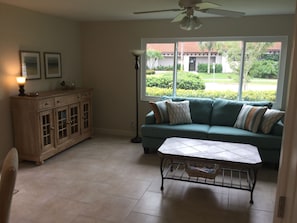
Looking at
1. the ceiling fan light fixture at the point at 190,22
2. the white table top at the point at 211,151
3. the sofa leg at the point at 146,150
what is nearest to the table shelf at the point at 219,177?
the white table top at the point at 211,151

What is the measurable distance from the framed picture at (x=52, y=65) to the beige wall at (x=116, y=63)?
78 centimetres

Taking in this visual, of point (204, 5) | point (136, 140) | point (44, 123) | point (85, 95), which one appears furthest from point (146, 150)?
point (204, 5)

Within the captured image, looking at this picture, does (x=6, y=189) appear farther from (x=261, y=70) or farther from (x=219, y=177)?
(x=261, y=70)

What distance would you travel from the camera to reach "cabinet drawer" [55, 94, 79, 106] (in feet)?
13.6

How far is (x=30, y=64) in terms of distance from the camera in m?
4.16

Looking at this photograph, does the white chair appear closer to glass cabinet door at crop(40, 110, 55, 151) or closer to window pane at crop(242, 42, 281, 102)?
glass cabinet door at crop(40, 110, 55, 151)

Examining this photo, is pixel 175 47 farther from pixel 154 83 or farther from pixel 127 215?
pixel 127 215

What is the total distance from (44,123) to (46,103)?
31 cm

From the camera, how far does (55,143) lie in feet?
13.7

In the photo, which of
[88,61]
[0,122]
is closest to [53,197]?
[0,122]

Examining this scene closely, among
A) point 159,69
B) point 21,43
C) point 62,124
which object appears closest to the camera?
point 21,43

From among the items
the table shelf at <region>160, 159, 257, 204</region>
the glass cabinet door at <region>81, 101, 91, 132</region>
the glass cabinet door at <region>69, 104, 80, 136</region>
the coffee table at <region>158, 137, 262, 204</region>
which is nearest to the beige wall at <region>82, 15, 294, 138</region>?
the glass cabinet door at <region>81, 101, 91, 132</region>

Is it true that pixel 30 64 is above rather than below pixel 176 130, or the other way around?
above

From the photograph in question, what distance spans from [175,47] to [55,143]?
110 inches
